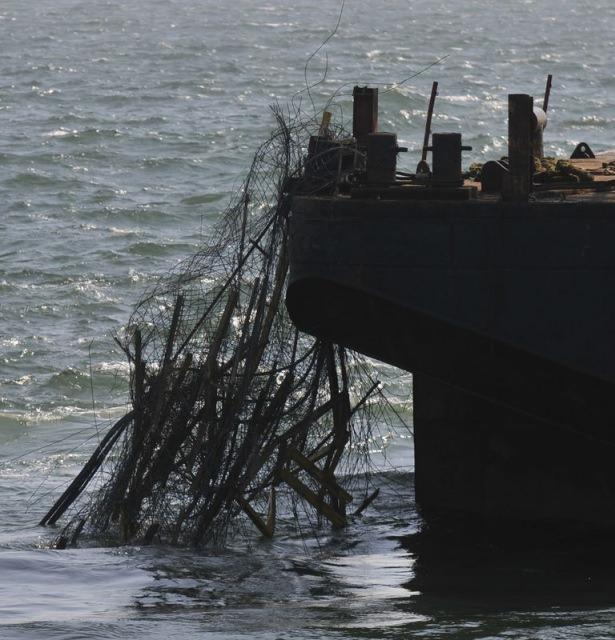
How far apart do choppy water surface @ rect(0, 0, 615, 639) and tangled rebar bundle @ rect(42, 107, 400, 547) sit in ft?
1.20

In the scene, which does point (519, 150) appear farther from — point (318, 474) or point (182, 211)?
point (182, 211)

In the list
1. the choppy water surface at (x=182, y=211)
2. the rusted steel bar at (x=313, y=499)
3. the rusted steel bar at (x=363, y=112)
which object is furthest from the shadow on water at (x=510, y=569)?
the rusted steel bar at (x=363, y=112)

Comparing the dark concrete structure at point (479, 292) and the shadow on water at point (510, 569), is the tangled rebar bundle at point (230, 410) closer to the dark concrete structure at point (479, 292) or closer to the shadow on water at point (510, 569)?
the dark concrete structure at point (479, 292)

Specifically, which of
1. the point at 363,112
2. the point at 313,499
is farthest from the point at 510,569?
the point at 363,112

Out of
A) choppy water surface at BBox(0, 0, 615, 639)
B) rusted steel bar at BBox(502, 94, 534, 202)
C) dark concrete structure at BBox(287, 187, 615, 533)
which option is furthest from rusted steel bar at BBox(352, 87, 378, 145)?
choppy water surface at BBox(0, 0, 615, 639)

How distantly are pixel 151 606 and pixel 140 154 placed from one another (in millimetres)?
25547

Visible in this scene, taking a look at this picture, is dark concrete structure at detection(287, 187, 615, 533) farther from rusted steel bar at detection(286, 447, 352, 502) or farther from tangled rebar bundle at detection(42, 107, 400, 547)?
rusted steel bar at detection(286, 447, 352, 502)

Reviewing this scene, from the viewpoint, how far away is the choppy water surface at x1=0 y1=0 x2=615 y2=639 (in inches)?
375

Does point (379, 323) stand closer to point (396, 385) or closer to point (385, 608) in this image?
point (385, 608)

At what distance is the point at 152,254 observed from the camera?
2595cm

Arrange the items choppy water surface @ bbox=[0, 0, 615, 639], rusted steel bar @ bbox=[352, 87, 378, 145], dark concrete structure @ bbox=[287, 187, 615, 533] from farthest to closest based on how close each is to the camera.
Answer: rusted steel bar @ bbox=[352, 87, 378, 145]
dark concrete structure @ bbox=[287, 187, 615, 533]
choppy water surface @ bbox=[0, 0, 615, 639]

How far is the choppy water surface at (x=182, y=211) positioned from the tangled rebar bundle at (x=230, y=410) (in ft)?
1.20

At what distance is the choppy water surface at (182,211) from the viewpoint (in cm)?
953

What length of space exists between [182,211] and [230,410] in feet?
60.5
